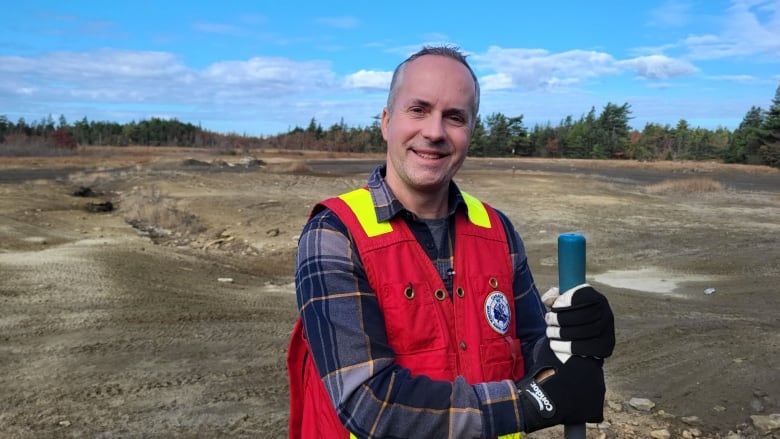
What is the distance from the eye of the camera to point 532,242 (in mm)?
12758

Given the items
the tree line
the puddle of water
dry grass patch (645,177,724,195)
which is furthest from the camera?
the tree line

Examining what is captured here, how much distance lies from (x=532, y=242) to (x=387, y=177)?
11249 millimetres

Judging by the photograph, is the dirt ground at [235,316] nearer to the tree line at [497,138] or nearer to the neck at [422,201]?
the neck at [422,201]

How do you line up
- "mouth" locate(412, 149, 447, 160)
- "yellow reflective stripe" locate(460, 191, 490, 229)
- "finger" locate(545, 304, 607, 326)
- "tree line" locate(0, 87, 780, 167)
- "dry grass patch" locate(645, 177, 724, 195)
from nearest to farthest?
"finger" locate(545, 304, 607, 326), "mouth" locate(412, 149, 447, 160), "yellow reflective stripe" locate(460, 191, 490, 229), "dry grass patch" locate(645, 177, 724, 195), "tree line" locate(0, 87, 780, 167)

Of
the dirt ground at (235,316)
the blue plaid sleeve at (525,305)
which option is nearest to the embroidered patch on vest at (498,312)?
the blue plaid sleeve at (525,305)

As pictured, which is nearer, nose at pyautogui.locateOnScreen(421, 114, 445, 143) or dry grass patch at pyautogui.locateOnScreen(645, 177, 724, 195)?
nose at pyautogui.locateOnScreen(421, 114, 445, 143)

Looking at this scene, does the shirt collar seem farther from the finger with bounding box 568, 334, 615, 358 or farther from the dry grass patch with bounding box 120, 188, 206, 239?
the dry grass patch with bounding box 120, 188, 206, 239

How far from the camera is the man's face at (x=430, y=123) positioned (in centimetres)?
179

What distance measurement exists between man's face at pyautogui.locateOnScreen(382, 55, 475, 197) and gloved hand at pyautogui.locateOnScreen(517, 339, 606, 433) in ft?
2.03

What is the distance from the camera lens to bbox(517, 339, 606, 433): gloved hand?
5.12 ft

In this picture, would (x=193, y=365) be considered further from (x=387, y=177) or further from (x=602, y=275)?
(x=602, y=275)

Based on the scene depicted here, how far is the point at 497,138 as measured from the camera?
74.0m

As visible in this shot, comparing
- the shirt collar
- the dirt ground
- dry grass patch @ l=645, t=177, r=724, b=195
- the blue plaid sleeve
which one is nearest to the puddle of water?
the dirt ground

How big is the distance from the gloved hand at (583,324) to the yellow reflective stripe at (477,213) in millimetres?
385
